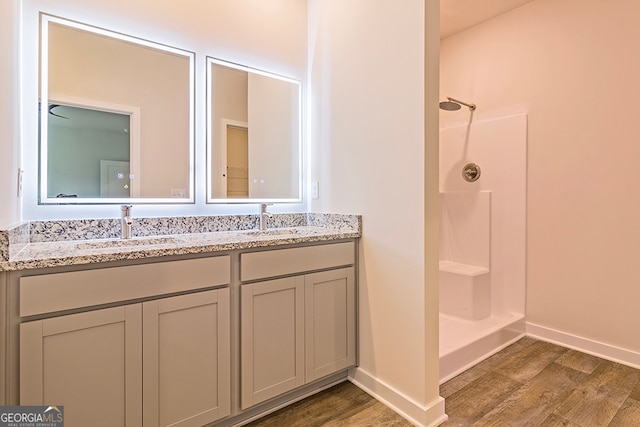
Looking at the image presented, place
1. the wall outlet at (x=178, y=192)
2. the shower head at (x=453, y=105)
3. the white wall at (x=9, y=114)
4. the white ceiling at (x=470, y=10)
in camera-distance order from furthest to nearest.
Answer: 1. the shower head at (x=453, y=105)
2. the white ceiling at (x=470, y=10)
3. the wall outlet at (x=178, y=192)
4. the white wall at (x=9, y=114)

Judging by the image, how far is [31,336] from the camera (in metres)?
1.08

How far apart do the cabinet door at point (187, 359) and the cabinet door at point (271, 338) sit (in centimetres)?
10

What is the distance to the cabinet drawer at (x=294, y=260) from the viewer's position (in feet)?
5.12

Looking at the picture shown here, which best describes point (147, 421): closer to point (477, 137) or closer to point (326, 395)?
point (326, 395)

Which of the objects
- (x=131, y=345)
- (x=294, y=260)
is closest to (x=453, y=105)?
(x=294, y=260)

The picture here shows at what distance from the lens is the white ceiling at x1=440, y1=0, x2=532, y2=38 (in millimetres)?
2611

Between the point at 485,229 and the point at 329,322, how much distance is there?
1.78m

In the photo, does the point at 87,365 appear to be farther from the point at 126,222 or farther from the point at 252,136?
the point at 252,136

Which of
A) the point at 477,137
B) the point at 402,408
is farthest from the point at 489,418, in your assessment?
the point at 477,137

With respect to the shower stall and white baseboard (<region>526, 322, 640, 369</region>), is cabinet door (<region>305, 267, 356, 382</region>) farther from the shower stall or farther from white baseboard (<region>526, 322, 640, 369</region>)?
white baseboard (<region>526, 322, 640, 369</region>)

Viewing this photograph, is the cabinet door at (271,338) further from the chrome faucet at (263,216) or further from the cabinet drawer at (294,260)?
the chrome faucet at (263,216)

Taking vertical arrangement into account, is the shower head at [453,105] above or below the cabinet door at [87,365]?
above

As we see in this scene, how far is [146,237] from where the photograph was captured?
175cm

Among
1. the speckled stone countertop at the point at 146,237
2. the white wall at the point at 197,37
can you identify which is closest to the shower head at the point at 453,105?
the white wall at the point at 197,37
